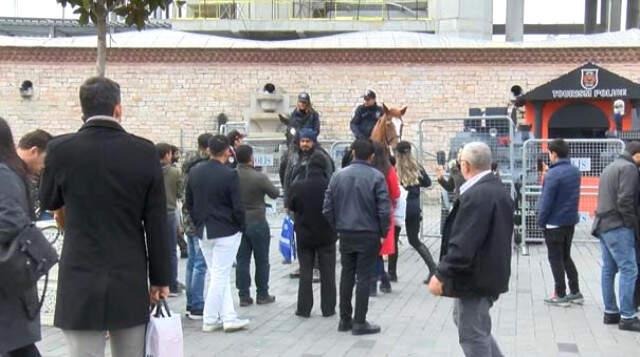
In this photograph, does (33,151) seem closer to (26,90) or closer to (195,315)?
(195,315)

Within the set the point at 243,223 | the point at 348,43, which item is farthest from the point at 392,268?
the point at 348,43

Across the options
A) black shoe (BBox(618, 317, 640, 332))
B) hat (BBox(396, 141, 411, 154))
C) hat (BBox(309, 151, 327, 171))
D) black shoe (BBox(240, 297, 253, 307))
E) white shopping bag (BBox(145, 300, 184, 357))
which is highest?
hat (BBox(396, 141, 411, 154))

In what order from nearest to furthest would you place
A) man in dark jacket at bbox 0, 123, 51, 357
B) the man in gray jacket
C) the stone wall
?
man in dark jacket at bbox 0, 123, 51, 357
the man in gray jacket
the stone wall

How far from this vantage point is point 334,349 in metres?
8.16

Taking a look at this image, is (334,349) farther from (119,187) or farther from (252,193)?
(119,187)

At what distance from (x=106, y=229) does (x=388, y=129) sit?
27.5ft

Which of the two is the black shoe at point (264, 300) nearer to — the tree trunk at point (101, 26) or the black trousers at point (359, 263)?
the black trousers at point (359, 263)

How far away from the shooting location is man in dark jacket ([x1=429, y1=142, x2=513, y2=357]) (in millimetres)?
5816

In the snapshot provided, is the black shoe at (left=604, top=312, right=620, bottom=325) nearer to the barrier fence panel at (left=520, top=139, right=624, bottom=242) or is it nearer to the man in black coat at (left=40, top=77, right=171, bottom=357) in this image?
the barrier fence panel at (left=520, top=139, right=624, bottom=242)

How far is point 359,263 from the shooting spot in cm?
869

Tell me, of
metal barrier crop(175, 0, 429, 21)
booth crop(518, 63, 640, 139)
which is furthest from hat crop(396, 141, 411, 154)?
metal barrier crop(175, 0, 429, 21)

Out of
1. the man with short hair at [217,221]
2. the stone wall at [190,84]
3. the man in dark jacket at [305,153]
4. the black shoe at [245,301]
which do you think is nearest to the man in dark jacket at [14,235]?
the man with short hair at [217,221]

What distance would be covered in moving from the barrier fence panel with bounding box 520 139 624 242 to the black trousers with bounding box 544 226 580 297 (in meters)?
4.67

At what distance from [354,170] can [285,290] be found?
3.26 metres
